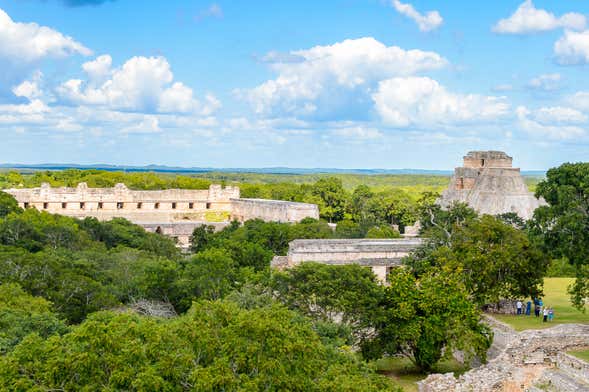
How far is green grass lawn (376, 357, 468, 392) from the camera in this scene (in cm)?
2231

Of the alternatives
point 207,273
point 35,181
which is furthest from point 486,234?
point 35,181

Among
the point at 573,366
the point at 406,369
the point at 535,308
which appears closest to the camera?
the point at 573,366

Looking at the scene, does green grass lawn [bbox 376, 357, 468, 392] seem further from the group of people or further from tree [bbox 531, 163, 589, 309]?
tree [bbox 531, 163, 589, 309]

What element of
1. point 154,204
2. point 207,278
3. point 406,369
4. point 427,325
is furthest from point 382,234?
point 427,325

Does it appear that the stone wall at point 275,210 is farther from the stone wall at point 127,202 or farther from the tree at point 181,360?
the tree at point 181,360

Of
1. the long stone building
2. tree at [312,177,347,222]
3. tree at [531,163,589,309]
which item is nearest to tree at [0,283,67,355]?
tree at [531,163,589,309]

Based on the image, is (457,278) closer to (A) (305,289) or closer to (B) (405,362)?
(B) (405,362)

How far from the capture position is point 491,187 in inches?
1496

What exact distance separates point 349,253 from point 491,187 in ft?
29.5

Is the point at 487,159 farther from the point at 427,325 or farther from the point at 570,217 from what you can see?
the point at 427,325

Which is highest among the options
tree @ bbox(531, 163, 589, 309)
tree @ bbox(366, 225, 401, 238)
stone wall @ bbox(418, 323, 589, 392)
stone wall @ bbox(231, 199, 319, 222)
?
tree @ bbox(531, 163, 589, 309)

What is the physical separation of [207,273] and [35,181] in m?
48.7

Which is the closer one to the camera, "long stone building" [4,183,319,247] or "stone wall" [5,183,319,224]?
"long stone building" [4,183,319,247]

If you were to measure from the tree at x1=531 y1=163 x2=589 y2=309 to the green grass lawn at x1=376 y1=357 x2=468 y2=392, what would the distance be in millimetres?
3788
